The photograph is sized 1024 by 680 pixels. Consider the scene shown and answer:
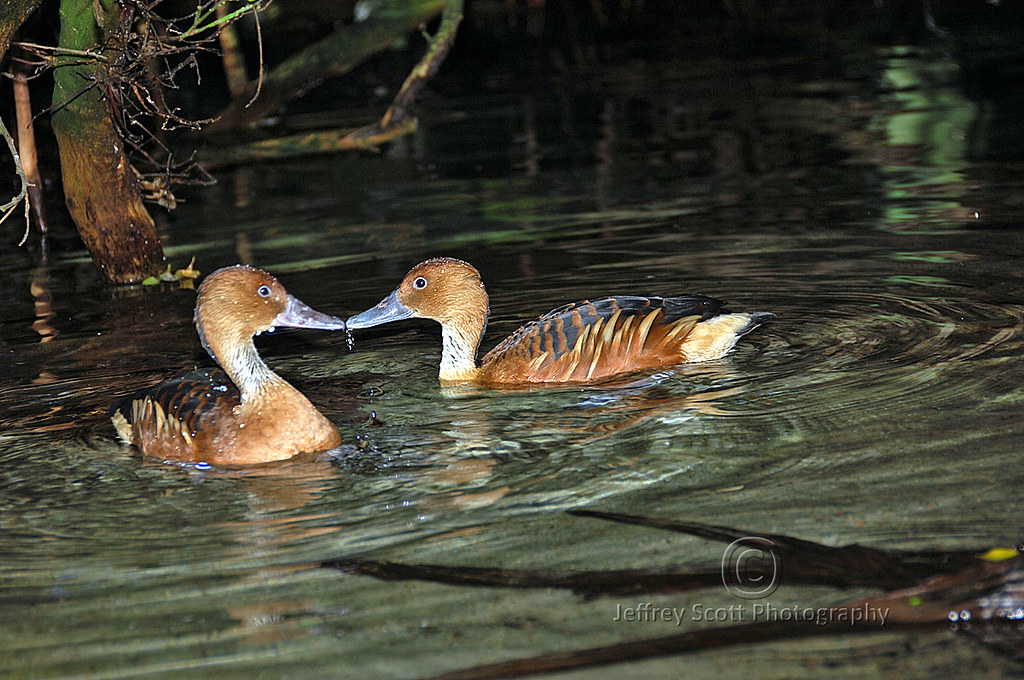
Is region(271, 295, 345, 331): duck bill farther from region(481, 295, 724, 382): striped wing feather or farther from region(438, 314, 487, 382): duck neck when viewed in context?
region(481, 295, 724, 382): striped wing feather

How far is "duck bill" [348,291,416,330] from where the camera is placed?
23.5 ft

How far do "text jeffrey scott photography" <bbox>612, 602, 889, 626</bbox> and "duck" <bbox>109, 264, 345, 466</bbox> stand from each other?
2.24 metres

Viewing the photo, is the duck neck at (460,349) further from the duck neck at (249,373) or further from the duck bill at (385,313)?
the duck neck at (249,373)

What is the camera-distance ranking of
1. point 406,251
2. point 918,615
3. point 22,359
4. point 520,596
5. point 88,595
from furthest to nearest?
point 406,251, point 22,359, point 88,595, point 520,596, point 918,615

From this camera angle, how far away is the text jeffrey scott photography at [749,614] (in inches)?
152

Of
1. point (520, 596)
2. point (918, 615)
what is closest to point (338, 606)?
point (520, 596)

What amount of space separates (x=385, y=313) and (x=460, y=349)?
1.70 ft

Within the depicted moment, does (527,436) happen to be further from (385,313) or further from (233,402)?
(385,313)

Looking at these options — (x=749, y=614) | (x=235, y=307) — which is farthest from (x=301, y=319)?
(x=749, y=614)

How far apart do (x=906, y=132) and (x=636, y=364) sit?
8.17m

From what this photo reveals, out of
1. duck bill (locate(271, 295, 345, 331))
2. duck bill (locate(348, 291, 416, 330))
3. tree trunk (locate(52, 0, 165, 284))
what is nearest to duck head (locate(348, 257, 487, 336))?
duck bill (locate(348, 291, 416, 330))

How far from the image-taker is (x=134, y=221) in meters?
9.30

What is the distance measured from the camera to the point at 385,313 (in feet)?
23.6

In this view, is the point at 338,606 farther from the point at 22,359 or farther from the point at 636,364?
the point at 22,359
